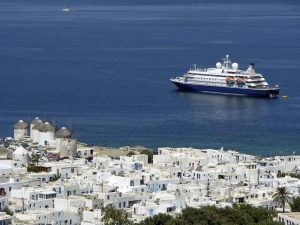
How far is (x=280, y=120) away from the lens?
238ft

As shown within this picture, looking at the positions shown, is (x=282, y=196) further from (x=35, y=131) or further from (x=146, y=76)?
(x=146, y=76)

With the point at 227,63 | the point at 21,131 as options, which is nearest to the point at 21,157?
the point at 21,131

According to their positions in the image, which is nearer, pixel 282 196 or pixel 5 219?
pixel 5 219

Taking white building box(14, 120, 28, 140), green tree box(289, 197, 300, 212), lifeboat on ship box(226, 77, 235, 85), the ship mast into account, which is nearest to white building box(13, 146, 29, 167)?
white building box(14, 120, 28, 140)

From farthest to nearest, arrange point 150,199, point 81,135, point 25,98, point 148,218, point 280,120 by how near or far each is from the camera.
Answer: point 25,98, point 280,120, point 81,135, point 150,199, point 148,218

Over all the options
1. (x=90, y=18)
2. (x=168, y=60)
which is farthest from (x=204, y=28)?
(x=168, y=60)

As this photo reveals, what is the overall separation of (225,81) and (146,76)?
668 cm

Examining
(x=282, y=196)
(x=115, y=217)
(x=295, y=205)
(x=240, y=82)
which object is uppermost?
(x=240, y=82)

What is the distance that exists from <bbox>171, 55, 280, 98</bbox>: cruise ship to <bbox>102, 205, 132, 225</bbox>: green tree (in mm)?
52259

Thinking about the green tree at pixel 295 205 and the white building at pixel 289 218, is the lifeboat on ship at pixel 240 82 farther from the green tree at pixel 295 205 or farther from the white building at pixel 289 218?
the white building at pixel 289 218

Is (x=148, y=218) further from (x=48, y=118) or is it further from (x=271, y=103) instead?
(x=271, y=103)

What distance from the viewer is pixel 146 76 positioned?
9256 cm

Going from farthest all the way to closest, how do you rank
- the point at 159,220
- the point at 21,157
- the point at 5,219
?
the point at 21,157 < the point at 159,220 < the point at 5,219

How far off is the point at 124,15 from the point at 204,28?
28.4 meters
